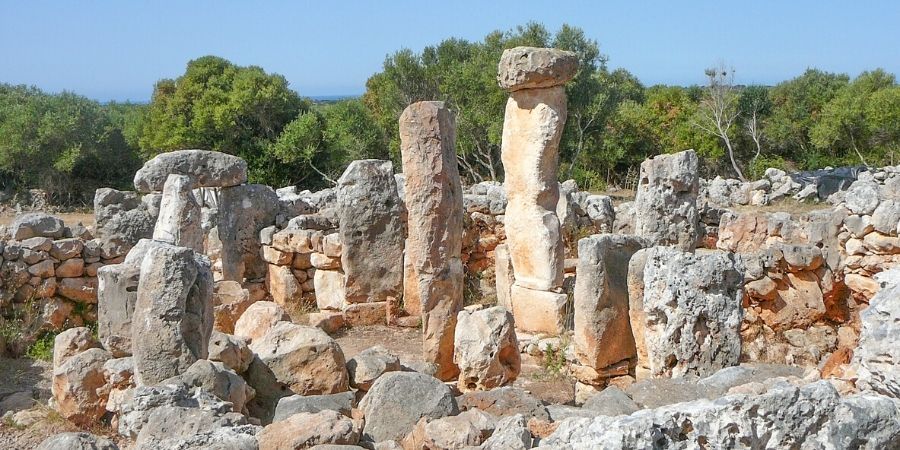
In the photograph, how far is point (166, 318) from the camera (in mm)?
5457

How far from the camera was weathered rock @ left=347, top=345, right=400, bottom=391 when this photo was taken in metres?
6.02

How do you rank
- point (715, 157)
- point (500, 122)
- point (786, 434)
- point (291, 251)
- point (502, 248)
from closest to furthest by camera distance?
point (786, 434) → point (502, 248) → point (291, 251) → point (500, 122) → point (715, 157)

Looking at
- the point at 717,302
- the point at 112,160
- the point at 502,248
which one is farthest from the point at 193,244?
the point at 112,160

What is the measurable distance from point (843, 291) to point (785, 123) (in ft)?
60.7

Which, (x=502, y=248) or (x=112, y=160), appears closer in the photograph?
(x=502, y=248)

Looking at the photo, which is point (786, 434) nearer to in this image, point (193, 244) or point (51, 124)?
point (193, 244)

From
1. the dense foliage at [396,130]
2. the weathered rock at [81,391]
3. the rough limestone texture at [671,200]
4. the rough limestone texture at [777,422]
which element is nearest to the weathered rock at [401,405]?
the rough limestone texture at [777,422]

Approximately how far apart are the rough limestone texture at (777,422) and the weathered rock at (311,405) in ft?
6.99

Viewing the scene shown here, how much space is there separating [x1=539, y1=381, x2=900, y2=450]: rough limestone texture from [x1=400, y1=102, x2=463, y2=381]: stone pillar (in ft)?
13.8

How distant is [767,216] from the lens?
1086 cm

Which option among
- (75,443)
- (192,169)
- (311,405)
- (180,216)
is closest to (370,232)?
(180,216)

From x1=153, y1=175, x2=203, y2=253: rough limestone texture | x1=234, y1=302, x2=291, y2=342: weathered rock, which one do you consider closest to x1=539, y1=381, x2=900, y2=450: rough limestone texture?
x1=234, y1=302, x2=291, y2=342: weathered rock

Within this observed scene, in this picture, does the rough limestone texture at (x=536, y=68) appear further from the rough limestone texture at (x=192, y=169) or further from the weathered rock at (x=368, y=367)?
the rough limestone texture at (x=192, y=169)

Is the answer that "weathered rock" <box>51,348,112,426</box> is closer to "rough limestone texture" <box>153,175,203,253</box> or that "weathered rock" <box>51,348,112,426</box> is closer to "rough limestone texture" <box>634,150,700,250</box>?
"rough limestone texture" <box>153,175,203,253</box>
